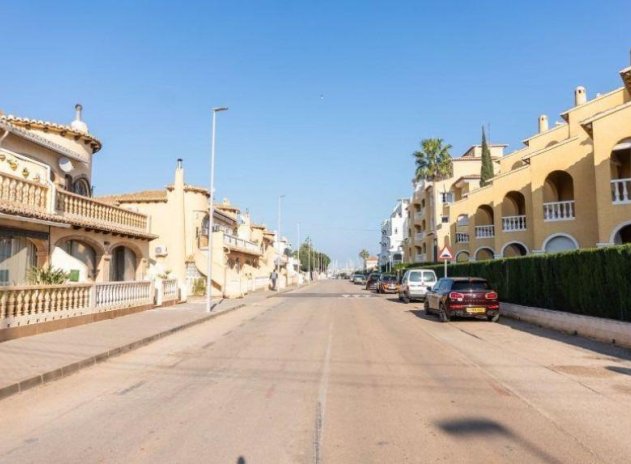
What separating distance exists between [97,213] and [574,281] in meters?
17.5

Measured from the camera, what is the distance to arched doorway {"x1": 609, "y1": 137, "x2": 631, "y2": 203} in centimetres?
2244

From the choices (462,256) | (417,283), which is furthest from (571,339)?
(462,256)

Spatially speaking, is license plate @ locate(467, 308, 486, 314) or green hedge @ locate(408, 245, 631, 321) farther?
license plate @ locate(467, 308, 486, 314)

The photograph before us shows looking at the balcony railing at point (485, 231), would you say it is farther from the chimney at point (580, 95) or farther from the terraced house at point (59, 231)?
the terraced house at point (59, 231)

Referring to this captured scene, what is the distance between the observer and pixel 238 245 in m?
45.2

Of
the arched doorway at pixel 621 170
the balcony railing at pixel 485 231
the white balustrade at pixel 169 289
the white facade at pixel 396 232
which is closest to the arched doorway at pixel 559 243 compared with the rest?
the arched doorway at pixel 621 170

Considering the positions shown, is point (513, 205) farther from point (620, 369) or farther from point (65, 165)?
point (65, 165)

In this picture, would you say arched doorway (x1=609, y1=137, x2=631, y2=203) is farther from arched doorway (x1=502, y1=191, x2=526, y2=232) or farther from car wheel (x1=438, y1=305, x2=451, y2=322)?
car wheel (x1=438, y1=305, x2=451, y2=322)

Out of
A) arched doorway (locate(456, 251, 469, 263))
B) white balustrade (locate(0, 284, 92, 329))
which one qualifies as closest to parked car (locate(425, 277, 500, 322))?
white balustrade (locate(0, 284, 92, 329))

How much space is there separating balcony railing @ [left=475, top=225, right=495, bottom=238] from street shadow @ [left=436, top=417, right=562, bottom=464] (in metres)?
34.2

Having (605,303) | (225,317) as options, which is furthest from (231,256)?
(605,303)

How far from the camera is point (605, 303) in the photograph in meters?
13.3

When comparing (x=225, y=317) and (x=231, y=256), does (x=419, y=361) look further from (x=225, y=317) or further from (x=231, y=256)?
(x=231, y=256)

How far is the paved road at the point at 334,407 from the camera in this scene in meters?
5.01
